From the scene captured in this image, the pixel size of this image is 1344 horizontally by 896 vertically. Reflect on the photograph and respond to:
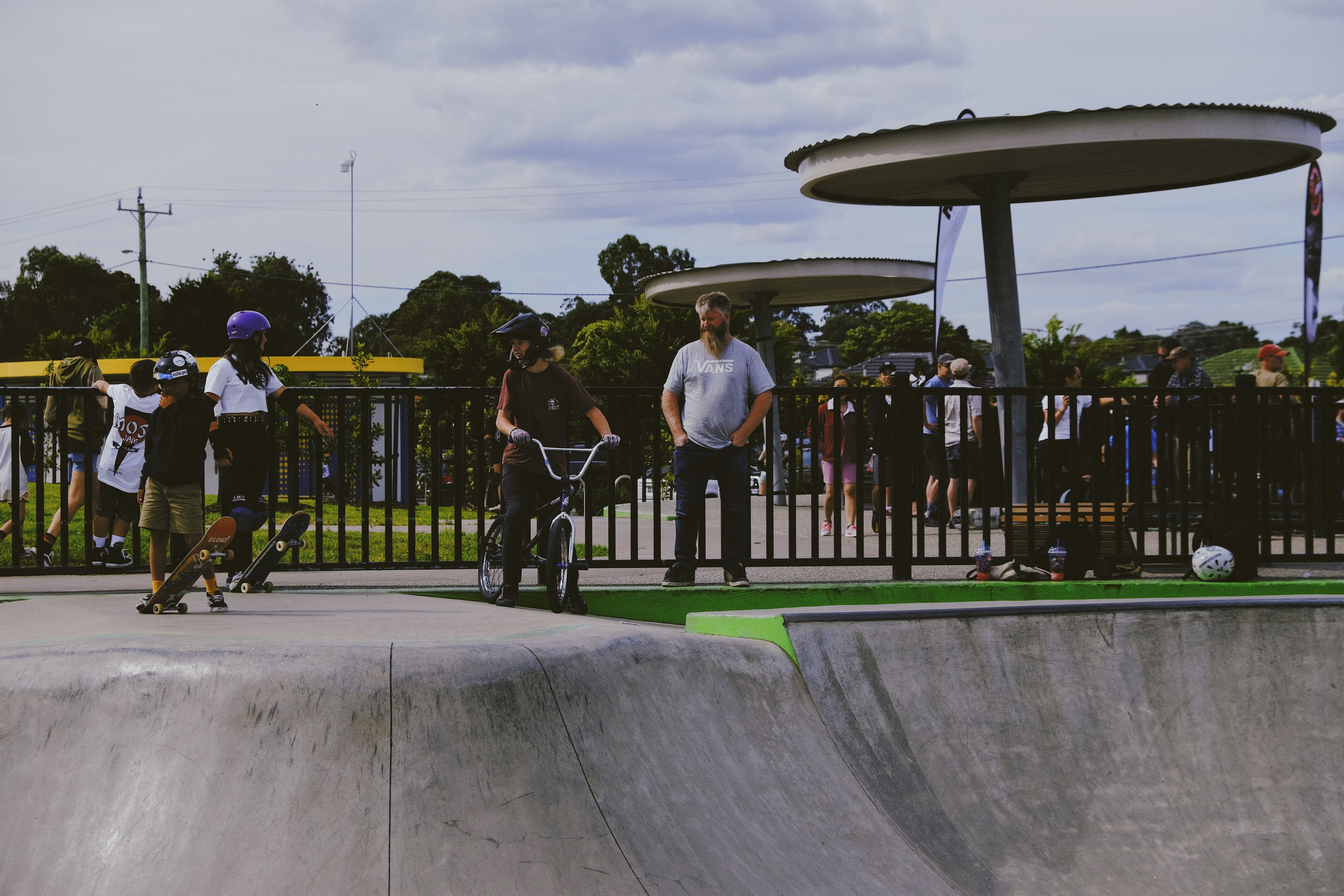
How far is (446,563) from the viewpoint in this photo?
7.63 metres

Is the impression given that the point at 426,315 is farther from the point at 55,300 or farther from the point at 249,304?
the point at 55,300

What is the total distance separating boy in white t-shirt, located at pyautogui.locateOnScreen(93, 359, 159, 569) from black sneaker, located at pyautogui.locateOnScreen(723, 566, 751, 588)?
13.1 ft

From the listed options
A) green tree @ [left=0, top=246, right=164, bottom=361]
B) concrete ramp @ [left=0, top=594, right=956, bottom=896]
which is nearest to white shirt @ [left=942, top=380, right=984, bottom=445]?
concrete ramp @ [left=0, top=594, right=956, bottom=896]

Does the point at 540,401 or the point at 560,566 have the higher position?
the point at 540,401

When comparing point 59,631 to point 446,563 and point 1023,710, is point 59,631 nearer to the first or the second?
point 446,563

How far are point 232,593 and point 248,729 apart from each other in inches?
153

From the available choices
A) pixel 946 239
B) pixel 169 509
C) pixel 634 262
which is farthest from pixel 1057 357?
pixel 169 509

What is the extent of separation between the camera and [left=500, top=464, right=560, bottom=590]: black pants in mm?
6652

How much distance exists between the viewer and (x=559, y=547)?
6.57 m

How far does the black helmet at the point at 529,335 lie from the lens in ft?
22.0

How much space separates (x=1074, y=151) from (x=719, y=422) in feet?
14.0

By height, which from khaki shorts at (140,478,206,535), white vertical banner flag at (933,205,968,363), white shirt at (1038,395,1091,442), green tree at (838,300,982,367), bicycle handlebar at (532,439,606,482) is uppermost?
green tree at (838,300,982,367)

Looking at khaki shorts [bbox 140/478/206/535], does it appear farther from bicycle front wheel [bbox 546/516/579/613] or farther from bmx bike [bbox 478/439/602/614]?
bicycle front wheel [bbox 546/516/579/613]

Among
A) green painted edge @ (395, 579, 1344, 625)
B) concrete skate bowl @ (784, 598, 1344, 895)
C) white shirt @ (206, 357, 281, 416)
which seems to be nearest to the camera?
concrete skate bowl @ (784, 598, 1344, 895)
